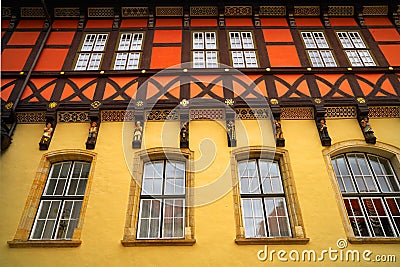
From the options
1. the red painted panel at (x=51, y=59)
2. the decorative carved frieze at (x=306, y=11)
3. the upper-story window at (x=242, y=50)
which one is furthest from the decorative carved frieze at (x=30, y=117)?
the decorative carved frieze at (x=306, y=11)

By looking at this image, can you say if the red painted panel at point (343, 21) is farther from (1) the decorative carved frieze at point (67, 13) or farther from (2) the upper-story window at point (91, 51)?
(1) the decorative carved frieze at point (67, 13)

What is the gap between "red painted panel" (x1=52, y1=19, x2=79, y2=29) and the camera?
35.9ft

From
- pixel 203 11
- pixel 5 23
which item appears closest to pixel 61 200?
pixel 5 23

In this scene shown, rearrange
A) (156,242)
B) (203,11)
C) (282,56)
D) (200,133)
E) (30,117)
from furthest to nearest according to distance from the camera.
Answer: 1. (203,11)
2. (282,56)
3. (30,117)
4. (200,133)
5. (156,242)

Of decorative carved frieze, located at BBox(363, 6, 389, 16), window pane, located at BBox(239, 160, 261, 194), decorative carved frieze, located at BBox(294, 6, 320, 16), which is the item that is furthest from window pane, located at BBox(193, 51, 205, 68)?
decorative carved frieze, located at BBox(363, 6, 389, 16)

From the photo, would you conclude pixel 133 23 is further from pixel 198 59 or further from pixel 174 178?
pixel 174 178

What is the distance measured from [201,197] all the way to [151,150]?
1.69 meters

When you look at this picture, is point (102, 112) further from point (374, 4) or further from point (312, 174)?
point (374, 4)

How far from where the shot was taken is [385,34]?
1055cm

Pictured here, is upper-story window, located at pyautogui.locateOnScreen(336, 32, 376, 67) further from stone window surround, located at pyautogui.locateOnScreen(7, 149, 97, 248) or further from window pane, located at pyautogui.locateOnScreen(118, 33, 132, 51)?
stone window surround, located at pyautogui.locateOnScreen(7, 149, 97, 248)

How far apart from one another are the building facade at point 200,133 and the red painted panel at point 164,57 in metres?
0.06

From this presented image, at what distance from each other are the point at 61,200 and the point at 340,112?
6.82 meters

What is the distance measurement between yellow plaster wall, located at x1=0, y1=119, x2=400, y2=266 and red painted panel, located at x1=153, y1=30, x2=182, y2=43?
3313 mm

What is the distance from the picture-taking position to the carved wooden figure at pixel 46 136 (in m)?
7.76
